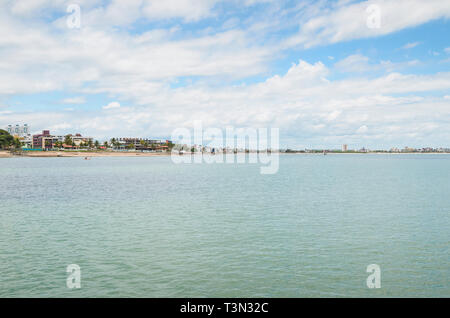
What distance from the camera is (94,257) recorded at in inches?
923

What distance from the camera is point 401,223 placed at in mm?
34281

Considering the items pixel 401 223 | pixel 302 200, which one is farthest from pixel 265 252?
pixel 302 200

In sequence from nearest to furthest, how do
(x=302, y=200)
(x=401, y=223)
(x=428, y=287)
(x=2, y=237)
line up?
(x=428, y=287), (x=2, y=237), (x=401, y=223), (x=302, y=200)

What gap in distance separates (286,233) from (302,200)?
21.2 metres

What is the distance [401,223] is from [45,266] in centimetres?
3014

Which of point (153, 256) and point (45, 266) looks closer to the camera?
point (45, 266)
